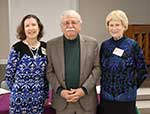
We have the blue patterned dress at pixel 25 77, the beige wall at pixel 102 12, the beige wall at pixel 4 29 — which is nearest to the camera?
the blue patterned dress at pixel 25 77

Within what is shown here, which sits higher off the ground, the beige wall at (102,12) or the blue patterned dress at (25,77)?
the beige wall at (102,12)

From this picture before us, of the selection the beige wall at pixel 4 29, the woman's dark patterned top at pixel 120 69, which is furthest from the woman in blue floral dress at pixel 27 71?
the beige wall at pixel 4 29

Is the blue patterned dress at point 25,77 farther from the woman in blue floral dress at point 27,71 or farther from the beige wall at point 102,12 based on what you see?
the beige wall at point 102,12

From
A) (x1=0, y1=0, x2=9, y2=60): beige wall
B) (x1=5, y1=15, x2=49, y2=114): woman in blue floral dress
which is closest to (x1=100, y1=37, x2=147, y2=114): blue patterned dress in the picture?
(x1=5, y1=15, x2=49, y2=114): woman in blue floral dress

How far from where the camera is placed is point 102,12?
7.01 metres

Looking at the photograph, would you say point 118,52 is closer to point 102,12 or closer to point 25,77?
point 25,77

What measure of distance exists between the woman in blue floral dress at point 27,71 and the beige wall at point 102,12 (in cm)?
487

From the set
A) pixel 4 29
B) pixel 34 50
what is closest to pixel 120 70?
pixel 34 50

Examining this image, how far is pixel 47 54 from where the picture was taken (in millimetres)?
2238

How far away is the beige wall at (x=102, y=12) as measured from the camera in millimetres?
6984

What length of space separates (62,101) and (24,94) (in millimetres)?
292

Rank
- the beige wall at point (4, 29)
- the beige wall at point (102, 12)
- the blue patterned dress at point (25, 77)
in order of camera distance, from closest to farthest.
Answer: the blue patterned dress at point (25, 77), the beige wall at point (4, 29), the beige wall at point (102, 12)

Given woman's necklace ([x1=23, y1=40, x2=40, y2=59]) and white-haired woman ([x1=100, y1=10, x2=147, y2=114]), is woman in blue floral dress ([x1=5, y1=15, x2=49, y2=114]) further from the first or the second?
white-haired woman ([x1=100, y1=10, x2=147, y2=114])

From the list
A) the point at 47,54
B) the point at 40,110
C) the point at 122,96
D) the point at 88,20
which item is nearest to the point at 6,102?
the point at 40,110
